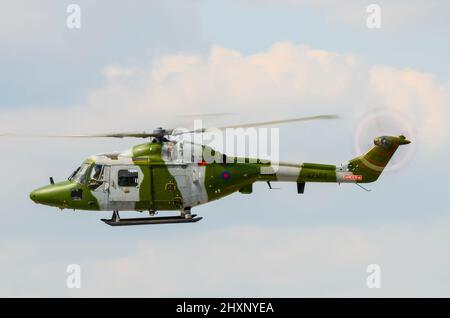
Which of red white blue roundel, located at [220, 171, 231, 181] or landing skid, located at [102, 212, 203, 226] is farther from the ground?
red white blue roundel, located at [220, 171, 231, 181]

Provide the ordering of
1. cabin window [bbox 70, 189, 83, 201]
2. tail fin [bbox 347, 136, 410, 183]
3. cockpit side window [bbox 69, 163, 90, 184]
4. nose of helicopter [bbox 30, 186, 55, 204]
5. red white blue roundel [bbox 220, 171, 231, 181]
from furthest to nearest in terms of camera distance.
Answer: tail fin [bbox 347, 136, 410, 183], nose of helicopter [bbox 30, 186, 55, 204], cockpit side window [bbox 69, 163, 90, 184], cabin window [bbox 70, 189, 83, 201], red white blue roundel [bbox 220, 171, 231, 181]

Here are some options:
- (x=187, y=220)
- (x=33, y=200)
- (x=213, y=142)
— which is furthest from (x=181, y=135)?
(x=33, y=200)

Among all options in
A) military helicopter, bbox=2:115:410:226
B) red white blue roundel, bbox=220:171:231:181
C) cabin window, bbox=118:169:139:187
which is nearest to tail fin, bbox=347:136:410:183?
military helicopter, bbox=2:115:410:226

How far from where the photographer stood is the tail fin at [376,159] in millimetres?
44531

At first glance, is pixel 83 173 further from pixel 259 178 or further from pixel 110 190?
pixel 259 178

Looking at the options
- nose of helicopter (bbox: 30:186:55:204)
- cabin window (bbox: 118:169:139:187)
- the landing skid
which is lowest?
the landing skid

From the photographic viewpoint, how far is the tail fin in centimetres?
4453

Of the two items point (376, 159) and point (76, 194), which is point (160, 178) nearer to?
point (76, 194)

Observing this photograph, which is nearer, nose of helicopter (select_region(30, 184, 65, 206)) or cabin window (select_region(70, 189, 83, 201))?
cabin window (select_region(70, 189, 83, 201))

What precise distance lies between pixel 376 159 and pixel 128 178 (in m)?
13.2

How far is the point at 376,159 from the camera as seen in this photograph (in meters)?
44.9

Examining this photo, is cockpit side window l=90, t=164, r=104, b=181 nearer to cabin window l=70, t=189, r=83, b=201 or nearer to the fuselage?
the fuselage

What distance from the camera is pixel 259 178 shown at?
43.1 meters

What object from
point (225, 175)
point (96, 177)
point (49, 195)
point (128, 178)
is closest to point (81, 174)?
point (96, 177)
